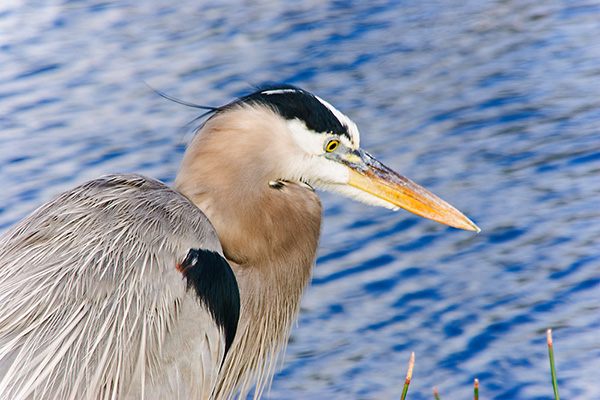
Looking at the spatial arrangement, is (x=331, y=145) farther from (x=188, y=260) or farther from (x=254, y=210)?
(x=188, y=260)

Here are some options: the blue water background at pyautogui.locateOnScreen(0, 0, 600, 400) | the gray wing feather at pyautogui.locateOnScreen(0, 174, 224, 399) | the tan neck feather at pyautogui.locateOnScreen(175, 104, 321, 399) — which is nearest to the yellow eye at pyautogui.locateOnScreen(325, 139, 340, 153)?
the tan neck feather at pyautogui.locateOnScreen(175, 104, 321, 399)

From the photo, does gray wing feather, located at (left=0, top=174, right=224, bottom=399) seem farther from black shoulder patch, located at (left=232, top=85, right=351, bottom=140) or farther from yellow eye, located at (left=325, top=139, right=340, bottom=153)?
yellow eye, located at (left=325, top=139, right=340, bottom=153)

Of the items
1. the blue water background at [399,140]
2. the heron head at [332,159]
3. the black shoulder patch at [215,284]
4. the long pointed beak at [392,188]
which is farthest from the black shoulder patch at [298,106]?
the blue water background at [399,140]

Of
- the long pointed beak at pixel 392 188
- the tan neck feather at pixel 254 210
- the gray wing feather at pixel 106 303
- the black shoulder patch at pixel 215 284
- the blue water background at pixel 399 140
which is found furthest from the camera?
the blue water background at pixel 399 140

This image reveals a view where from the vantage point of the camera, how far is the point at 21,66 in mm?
7379

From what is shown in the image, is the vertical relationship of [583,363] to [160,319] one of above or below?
below

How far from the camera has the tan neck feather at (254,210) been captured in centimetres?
294

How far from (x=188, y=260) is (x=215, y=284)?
0.12 m

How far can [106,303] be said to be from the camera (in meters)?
2.52

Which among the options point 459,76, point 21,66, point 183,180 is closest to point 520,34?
point 459,76

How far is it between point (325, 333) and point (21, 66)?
4.26 metres

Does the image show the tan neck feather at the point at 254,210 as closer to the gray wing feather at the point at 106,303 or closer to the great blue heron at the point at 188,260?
the great blue heron at the point at 188,260

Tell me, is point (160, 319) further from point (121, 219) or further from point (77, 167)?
point (77, 167)

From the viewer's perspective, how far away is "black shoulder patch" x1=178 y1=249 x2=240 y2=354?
2672 mm
